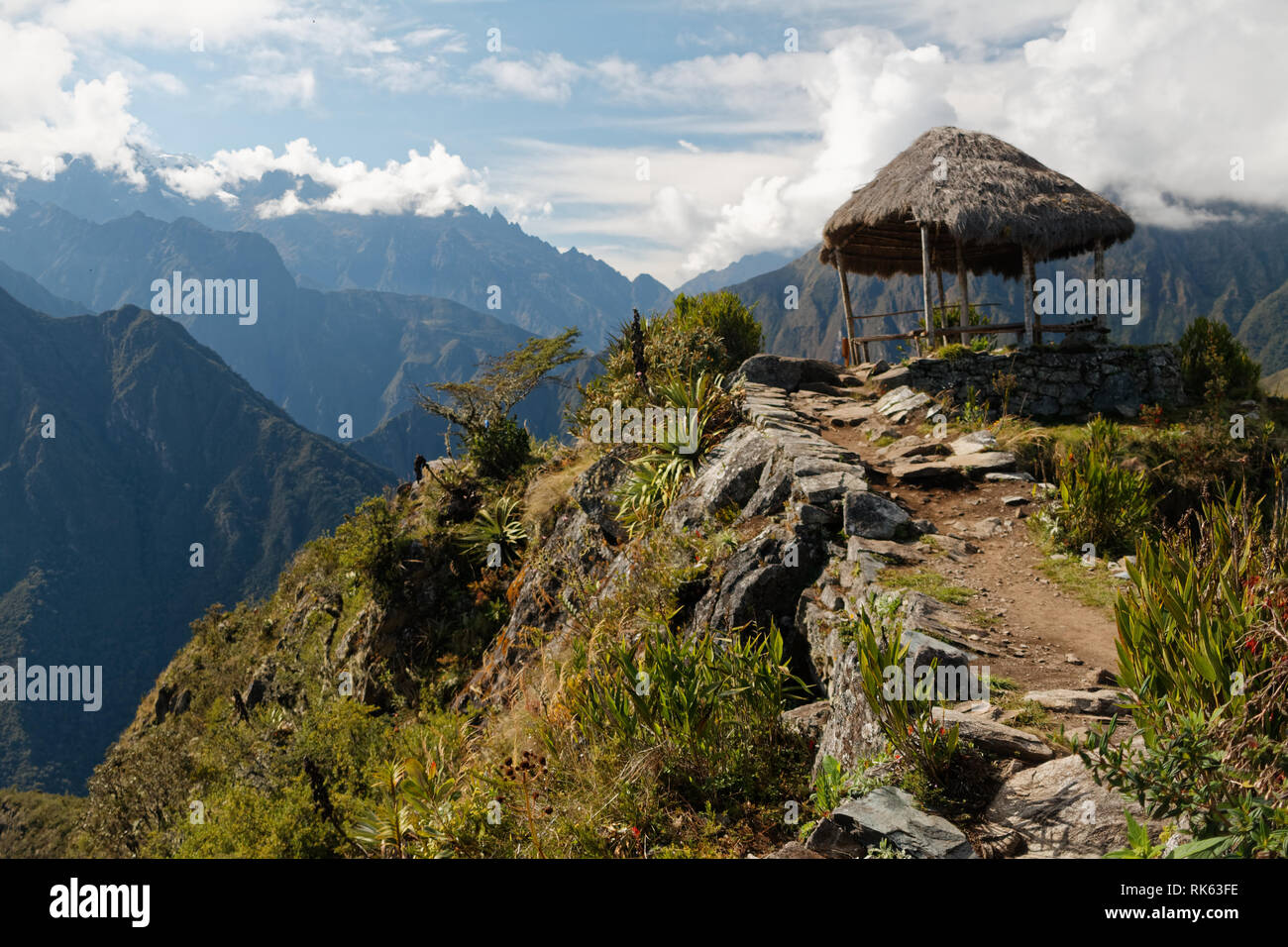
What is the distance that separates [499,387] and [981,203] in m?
9.53

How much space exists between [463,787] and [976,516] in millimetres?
5295

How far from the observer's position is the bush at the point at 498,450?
13617mm

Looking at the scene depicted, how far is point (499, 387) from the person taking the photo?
14125mm

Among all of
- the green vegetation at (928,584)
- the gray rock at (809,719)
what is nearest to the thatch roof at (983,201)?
the green vegetation at (928,584)

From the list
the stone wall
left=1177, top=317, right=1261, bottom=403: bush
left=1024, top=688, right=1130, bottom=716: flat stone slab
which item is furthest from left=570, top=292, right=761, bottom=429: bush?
left=1177, top=317, right=1261, bottom=403: bush

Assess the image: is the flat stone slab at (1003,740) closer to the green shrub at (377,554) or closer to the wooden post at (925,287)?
the green shrub at (377,554)

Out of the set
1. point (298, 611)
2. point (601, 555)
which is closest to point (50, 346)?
point (298, 611)

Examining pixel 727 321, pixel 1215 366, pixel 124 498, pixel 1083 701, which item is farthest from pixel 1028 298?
pixel 124 498

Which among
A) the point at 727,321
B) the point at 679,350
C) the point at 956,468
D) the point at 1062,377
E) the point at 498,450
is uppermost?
the point at 727,321

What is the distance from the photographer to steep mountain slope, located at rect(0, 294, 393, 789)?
10038 centimetres

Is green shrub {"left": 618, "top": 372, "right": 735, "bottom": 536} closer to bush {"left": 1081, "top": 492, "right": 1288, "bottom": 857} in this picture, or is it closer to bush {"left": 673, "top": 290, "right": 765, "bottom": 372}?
bush {"left": 673, "top": 290, "right": 765, "bottom": 372}

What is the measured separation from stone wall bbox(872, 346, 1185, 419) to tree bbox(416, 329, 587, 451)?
20.5 ft

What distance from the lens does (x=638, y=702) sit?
4.25 m

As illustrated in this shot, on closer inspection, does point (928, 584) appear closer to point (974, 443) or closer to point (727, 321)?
point (974, 443)
